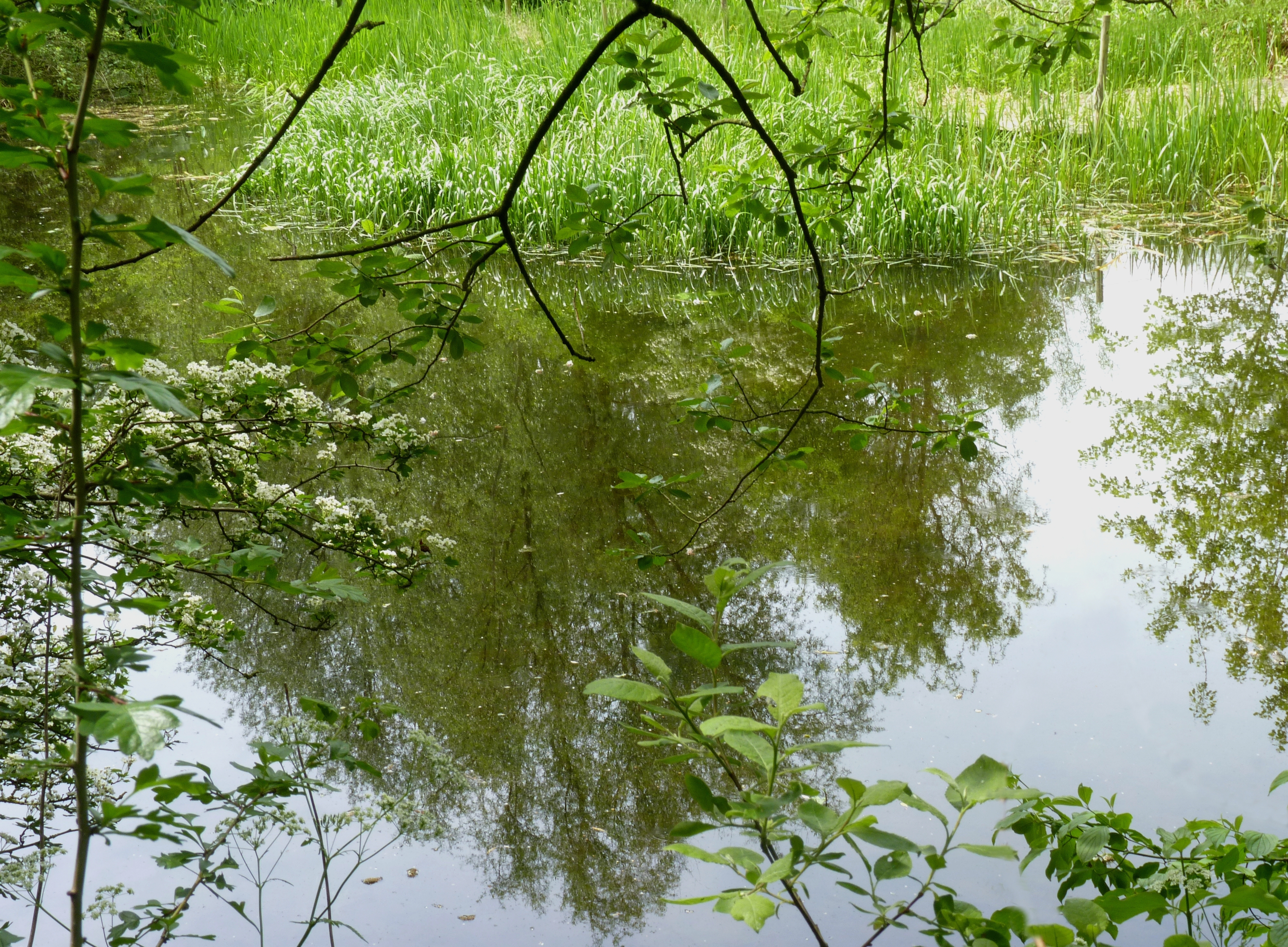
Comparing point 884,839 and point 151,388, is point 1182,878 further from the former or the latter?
point 151,388

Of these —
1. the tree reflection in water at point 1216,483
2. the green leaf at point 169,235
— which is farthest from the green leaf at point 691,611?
the tree reflection in water at point 1216,483

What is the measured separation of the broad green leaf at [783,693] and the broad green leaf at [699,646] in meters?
0.05

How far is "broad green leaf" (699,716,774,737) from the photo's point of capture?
0.67 metres

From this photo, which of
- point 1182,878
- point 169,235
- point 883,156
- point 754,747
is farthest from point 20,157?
point 883,156

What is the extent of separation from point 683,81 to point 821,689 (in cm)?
164

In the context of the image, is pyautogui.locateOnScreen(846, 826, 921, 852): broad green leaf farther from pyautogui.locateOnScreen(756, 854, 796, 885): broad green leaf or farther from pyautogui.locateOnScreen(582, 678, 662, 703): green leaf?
pyautogui.locateOnScreen(582, 678, 662, 703): green leaf

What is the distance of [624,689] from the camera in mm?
693

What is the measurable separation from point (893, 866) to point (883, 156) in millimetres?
6218

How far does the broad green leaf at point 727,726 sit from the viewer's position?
0.67 m

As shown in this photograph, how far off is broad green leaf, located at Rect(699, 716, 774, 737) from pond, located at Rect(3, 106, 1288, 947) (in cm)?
85

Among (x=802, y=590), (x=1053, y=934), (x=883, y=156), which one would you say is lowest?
(x=1053, y=934)

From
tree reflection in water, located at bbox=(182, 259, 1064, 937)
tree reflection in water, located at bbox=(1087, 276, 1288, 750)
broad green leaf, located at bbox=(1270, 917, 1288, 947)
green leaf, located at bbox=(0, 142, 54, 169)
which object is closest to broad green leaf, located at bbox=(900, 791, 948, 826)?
broad green leaf, located at bbox=(1270, 917, 1288, 947)

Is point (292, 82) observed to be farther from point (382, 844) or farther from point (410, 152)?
point (382, 844)

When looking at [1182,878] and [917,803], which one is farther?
[1182,878]
